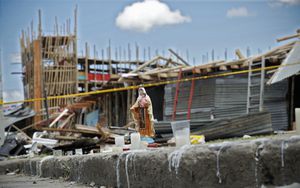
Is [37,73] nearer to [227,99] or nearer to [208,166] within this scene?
[227,99]

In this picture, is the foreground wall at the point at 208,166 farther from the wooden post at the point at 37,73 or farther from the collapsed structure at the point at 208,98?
the wooden post at the point at 37,73

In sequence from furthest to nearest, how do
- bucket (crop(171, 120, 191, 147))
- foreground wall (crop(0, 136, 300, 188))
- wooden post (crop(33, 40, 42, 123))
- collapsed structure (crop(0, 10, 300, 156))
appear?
1. wooden post (crop(33, 40, 42, 123))
2. collapsed structure (crop(0, 10, 300, 156))
3. bucket (crop(171, 120, 191, 147))
4. foreground wall (crop(0, 136, 300, 188))

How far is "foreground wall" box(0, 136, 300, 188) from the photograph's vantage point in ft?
10.2

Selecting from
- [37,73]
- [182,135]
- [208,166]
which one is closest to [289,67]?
[182,135]

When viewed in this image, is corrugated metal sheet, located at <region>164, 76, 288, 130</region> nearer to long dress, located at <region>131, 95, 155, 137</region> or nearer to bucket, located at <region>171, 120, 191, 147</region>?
long dress, located at <region>131, 95, 155, 137</region>

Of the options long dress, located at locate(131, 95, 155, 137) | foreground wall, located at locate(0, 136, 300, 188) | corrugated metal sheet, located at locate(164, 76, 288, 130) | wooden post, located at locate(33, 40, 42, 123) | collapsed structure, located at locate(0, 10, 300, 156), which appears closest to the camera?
foreground wall, located at locate(0, 136, 300, 188)

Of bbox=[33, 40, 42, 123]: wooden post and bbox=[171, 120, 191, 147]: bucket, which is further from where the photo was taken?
bbox=[33, 40, 42, 123]: wooden post

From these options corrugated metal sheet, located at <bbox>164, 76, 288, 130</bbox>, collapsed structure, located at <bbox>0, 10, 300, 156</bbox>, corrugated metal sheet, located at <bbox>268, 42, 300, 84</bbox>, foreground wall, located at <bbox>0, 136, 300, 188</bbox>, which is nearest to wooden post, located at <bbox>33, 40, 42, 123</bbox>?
collapsed structure, located at <bbox>0, 10, 300, 156</bbox>

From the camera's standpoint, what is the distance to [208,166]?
12.3 feet

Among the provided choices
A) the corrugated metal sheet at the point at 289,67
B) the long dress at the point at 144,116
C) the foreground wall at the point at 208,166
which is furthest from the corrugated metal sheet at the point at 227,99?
the foreground wall at the point at 208,166

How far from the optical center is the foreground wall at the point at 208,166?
10.2 feet

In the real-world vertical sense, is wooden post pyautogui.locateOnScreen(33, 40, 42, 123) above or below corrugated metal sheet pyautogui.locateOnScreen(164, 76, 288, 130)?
above

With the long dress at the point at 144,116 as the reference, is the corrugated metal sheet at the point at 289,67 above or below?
above

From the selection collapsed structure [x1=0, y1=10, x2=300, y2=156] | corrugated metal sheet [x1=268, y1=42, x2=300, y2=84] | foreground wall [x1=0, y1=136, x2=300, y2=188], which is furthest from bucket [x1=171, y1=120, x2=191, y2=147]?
corrugated metal sheet [x1=268, y1=42, x2=300, y2=84]
